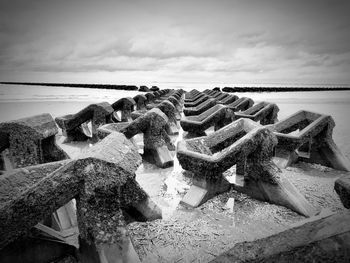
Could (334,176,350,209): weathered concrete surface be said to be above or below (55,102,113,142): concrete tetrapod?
above

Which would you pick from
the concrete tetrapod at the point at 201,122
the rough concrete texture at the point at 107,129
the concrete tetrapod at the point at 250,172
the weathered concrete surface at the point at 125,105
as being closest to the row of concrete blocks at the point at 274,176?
the concrete tetrapod at the point at 250,172

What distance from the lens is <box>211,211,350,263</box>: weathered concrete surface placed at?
3.28 feet

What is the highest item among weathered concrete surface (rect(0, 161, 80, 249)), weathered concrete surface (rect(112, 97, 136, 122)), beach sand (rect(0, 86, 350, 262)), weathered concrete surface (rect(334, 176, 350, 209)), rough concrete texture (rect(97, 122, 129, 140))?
weathered concrete surface (rect(334, 176, 350, 209))

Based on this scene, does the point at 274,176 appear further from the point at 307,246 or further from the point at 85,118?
the point at 85,118

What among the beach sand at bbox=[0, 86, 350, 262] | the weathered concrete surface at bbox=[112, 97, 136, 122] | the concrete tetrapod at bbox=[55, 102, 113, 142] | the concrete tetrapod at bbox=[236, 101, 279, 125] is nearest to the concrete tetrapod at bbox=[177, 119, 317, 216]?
the beach sand at bbox=[0, 86, 350, 262]

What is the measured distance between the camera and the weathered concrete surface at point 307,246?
100cm

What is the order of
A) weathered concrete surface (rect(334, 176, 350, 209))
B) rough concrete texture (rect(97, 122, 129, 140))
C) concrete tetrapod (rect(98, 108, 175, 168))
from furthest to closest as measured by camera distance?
concrete tetrapod (rect(98, 108, 175, 168)), rough concrete texture (rect(97, 122, 129, 140)), weathered concrete surface (rect(334, 176, 350, 209))

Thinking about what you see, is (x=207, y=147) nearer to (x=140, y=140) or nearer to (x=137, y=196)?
(x=137, y=196)

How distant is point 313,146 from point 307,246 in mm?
3982

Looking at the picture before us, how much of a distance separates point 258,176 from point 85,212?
7.31ft

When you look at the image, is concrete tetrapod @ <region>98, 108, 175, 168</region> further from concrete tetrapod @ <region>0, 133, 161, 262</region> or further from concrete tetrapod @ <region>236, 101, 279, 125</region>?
concrete tetrapod @ <region>236, 101, 279, 125</region>

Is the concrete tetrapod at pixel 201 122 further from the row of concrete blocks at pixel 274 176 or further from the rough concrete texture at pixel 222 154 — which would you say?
the rough concrete texture at pixel 222 154

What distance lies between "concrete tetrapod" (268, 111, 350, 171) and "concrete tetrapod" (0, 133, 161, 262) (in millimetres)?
3048

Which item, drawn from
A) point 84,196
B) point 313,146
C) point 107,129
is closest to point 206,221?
point 84,196
